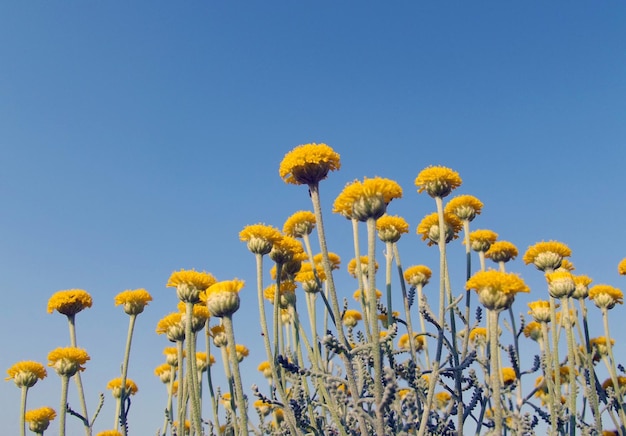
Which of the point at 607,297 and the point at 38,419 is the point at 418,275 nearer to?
the point at 607,297

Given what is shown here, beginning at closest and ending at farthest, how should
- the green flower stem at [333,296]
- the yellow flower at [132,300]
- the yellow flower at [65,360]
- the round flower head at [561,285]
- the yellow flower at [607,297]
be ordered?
the green flower stem at [333,296] → the round flower head at [561,285] → the yellow flower at [65,360] → the yellow flower at [132,300] → the yellow flower at [607,297]

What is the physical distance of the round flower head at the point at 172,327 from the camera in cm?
532

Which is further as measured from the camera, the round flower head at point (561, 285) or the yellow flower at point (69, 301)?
the yellow flower at point (69, 301)

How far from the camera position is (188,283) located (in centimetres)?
453

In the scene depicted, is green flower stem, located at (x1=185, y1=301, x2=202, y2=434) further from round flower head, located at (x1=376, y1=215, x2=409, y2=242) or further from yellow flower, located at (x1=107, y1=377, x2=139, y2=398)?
yellow flower, located at (x1=107, y1=377, x2=139, y2=398)

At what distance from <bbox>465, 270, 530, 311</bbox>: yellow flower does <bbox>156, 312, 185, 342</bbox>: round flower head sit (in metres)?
3.25

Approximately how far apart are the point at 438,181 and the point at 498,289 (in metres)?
1.87

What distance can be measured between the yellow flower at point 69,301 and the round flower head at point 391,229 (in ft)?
12.7

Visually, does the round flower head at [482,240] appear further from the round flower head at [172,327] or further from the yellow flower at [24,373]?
the yellow flower at [24,373]

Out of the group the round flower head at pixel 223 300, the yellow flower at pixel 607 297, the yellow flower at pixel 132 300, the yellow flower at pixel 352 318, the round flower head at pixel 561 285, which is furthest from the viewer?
the yellow flower at pixel 352 318

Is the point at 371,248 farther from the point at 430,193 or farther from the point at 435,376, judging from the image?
the point at 430,193

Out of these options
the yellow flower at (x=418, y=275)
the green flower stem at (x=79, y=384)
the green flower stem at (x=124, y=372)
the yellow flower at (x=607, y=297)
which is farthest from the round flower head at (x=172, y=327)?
the yellow flower at (x=607, y=297)

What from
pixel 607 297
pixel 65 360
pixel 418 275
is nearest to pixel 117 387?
pixel 65 360

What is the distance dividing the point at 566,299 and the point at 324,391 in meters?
2.32
